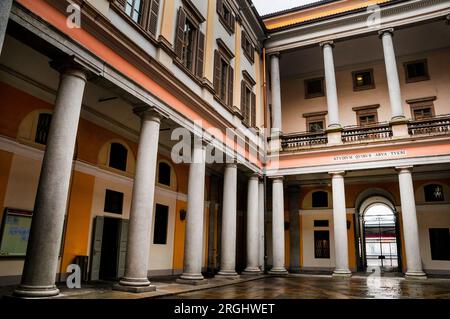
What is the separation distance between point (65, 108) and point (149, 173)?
297 cm

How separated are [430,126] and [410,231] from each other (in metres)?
4.66

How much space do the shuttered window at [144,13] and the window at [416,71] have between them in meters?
15.8

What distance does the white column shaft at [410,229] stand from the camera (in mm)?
14719

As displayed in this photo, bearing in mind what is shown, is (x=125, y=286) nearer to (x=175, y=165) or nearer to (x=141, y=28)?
(x=141, y=28)

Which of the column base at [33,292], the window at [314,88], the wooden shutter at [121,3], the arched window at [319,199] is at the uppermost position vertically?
the window at [314,88]

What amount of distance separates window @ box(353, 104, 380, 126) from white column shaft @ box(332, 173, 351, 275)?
5.74 meters

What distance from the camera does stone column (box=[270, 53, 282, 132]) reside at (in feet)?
60.7

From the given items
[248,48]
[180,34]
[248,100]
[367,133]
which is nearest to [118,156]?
[180,34]

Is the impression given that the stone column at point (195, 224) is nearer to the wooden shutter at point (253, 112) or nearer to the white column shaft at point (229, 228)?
the white column shaft at point (229, 228)

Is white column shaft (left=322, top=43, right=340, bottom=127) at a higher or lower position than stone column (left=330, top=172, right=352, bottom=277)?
higher

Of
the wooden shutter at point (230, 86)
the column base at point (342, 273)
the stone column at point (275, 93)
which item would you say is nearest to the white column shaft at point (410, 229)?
the column base at point (342, 273)

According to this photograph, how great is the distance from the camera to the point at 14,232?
9539 millimetres

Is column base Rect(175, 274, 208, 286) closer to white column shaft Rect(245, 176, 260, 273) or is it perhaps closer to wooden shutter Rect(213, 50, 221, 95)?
white column shaft Rect(245, 176, 260, 273)

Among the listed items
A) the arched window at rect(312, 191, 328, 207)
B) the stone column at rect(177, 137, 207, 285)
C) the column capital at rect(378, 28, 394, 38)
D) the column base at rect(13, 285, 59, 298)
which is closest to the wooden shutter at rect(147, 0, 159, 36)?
the stone column at rect(177, 137, 207, 285)
